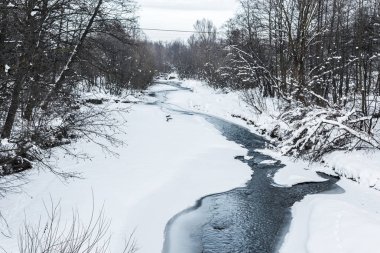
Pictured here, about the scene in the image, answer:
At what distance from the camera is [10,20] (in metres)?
9.63

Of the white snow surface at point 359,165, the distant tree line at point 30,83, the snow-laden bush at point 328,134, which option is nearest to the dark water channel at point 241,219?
the white snow surface at point 359,165

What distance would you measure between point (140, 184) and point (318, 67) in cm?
1743

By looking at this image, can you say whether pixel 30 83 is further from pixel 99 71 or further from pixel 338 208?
pixel 338 208

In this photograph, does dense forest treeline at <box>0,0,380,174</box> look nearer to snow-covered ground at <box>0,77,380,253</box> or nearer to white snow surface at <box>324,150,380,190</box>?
white snow surface at <box>324,150,380,190</box>

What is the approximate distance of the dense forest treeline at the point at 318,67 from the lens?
1495 centimetres

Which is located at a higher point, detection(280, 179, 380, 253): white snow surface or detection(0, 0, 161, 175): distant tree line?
detection(0, 0, 161, 175): distant tree line

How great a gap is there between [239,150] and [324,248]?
33.6 feet

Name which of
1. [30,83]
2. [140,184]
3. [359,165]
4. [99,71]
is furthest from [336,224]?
[99,71]

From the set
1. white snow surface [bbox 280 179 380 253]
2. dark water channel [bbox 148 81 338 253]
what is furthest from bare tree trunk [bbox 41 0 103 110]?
white snow surface [bbox 280 179 380 253]

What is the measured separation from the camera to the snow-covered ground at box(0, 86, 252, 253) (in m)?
9.38

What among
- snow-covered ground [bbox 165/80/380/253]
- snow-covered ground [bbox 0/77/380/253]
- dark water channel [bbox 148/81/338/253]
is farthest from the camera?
dark water channel [bbox 148/81/338/253]

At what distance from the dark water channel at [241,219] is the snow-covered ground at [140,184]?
392 mm

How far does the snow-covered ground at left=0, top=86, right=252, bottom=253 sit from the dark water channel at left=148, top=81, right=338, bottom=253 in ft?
1.29

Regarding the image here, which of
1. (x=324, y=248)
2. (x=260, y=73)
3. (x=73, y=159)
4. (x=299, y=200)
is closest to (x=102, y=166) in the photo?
(x=73, y=159)
